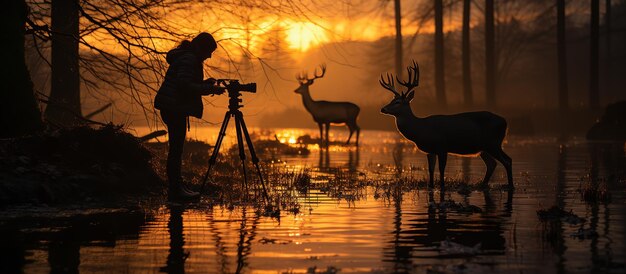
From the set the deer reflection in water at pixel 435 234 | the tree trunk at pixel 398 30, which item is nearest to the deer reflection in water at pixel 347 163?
the deer reflection in water at pixel 435 234

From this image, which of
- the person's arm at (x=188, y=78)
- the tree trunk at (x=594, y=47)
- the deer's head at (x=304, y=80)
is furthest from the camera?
the tree trunk at (x=594, y=47)

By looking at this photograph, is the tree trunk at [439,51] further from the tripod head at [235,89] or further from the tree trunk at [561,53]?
the tripod head at [235,89]

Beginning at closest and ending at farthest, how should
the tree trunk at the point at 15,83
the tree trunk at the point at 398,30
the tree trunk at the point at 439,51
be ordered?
the tree trunk at the point at 15,83 < the tree trunk at the point at 439,51 < the tree trunk at the point at 398,30

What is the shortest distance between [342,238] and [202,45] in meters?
4.12

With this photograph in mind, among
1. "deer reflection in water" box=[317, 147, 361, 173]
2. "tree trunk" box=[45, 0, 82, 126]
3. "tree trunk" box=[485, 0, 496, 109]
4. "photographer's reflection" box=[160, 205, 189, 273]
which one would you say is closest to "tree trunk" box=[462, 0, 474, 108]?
"tree trunk" box=[485, 0, 496, 109]

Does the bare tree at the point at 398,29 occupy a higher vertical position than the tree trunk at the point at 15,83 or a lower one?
higher

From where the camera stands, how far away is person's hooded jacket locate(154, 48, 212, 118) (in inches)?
481

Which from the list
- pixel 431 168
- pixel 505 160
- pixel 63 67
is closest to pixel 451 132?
pixel 431 168

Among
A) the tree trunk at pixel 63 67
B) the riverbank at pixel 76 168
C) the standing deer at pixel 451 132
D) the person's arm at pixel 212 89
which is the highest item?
the tree trunk at pixel 63 67

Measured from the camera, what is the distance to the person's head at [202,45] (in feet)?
40.7

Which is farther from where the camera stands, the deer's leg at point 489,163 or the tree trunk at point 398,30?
the tree trunk at point 398,30

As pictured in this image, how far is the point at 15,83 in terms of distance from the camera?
42.6 ft

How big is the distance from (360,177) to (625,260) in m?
10.0

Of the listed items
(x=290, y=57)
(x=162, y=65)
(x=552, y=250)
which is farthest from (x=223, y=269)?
(x=290, y=57)
